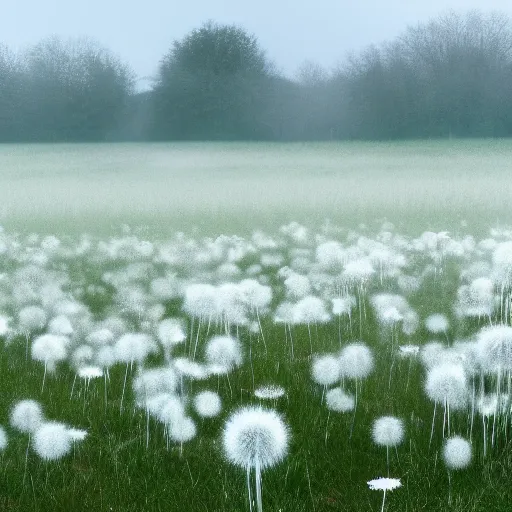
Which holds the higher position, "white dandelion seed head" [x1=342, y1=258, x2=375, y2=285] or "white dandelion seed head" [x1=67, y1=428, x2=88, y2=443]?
"white dandelion seed head" [x1=342, y1=258, x2=375, y2=285]

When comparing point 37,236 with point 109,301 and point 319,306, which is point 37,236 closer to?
point 109,301

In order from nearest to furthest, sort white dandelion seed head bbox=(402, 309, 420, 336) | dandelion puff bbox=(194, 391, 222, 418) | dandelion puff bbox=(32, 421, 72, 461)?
dandelion puff bbox=(32, 421, 72, 461) → dandelion puff bbox=(194, 391, 222, 418) → white dandelion seed head bbox=(402, 309, 420, 336)

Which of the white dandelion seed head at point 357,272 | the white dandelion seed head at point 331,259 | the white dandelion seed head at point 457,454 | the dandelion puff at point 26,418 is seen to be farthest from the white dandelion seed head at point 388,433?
the white dandelion seed head at point 331,259

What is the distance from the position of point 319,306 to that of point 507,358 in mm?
1823

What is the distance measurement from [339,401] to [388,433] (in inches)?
19.3

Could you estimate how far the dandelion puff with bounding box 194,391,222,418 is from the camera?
10.7 ft

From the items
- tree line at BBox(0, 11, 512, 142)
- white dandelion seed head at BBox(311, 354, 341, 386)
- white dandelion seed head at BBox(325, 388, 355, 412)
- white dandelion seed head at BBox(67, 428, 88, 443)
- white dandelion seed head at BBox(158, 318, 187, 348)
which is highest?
tree line at BBox(0, 11, 512, 142)

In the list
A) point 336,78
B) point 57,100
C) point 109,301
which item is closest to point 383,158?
point 336,78

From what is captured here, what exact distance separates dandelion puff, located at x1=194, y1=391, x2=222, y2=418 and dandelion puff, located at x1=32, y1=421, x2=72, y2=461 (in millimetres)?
636

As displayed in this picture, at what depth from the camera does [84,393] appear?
3.68 m

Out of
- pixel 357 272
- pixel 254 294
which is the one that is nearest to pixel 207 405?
pixel 254 294

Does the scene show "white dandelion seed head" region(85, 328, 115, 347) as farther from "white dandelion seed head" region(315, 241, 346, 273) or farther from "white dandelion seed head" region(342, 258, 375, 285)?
"white dandelion seed head" region(315, 241, 346, 273)

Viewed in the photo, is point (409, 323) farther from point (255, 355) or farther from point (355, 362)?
point (355, 362)

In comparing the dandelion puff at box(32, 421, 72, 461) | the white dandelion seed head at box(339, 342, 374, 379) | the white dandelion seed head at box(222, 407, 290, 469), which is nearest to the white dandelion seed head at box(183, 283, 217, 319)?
the white dandelion seed head at box(339, 342, 374, 379)
